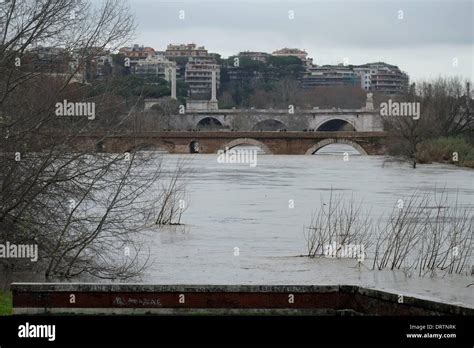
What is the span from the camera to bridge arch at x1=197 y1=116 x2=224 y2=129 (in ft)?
370

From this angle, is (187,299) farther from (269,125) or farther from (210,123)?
(210,123)

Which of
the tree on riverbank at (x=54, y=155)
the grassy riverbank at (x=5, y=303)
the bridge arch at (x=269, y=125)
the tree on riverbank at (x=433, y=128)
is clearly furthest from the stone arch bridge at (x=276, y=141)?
the grassy riverbank at (x=5, y=303)

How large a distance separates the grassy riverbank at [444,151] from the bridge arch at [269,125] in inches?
1806

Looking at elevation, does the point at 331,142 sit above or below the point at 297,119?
below

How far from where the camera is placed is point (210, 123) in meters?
114

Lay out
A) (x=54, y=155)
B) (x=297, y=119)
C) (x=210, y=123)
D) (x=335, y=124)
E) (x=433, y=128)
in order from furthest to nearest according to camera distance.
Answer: (x=335, y=124), (x=210, y=123), (x=297, y=119), (x=433, y=128), (x=54, y=155)

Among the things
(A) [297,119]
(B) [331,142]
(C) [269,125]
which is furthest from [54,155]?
(C) [269,125]

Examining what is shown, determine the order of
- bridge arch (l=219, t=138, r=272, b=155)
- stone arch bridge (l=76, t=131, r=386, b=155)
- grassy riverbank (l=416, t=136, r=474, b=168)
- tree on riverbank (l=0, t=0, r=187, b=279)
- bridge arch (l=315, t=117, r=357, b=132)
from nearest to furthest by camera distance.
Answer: tree on riverbank (l=0, t=0, r=187, b=279) < grassy riverbank (l=416, t=136, r=474, b=168) < stone arch bridge (l=76, t=131, r=386, b=155) < bridge arch (l=219, t=138, r=272, b=155) < bridge arch (l=315, t=117, r=357, b=132)

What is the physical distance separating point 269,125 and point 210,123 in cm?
713

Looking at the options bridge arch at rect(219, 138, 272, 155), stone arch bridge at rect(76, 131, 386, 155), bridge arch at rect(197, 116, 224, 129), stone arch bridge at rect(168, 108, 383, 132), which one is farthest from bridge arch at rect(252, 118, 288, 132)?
stone arch bridge at rect(76, 131, 386, 155)

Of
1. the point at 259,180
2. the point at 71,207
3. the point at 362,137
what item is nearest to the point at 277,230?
the point at 71,207

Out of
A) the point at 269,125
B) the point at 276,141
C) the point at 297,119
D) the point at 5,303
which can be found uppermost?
the point at 297,119

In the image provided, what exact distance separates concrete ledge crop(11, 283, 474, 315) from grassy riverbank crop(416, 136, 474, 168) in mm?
46738

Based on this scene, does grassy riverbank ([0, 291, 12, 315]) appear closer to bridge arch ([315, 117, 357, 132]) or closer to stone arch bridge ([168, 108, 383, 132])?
A: stone arch bridge ([168, 108, 383, 132])
